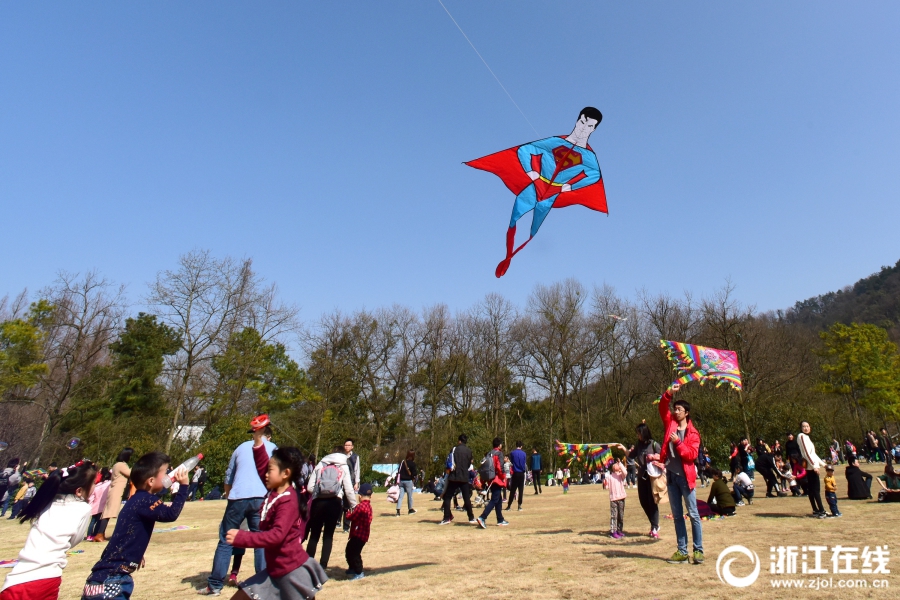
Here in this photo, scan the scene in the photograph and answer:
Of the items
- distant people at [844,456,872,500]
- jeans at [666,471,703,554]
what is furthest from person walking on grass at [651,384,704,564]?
distant people at [844,456,872,500]

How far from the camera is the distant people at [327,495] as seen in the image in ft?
21.1

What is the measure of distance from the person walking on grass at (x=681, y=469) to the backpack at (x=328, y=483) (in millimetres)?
4004

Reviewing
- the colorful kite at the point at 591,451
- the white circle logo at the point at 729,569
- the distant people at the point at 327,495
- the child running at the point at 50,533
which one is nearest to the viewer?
the child running at the point at 50,533

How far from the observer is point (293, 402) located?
119 feet

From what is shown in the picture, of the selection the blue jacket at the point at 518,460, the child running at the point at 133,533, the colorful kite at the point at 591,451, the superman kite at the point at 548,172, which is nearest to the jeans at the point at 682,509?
the colorful kite at the point at 591,451

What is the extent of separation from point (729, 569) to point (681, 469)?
1105mm

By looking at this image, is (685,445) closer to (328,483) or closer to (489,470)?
(328,483)

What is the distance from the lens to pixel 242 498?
19.1ft

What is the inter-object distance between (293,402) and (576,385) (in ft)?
72.3

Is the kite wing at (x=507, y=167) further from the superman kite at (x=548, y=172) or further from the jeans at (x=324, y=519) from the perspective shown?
the jeans at (x=324, y=519)

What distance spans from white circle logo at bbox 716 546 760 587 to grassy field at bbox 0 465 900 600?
72mm

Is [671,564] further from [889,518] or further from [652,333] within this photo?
[652,333]

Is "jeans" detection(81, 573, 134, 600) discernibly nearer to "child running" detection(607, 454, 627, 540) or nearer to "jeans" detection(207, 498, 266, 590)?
"jeans" detection(207, 498, 266, 590)

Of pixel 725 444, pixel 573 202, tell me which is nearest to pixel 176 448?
pixel 573 202
